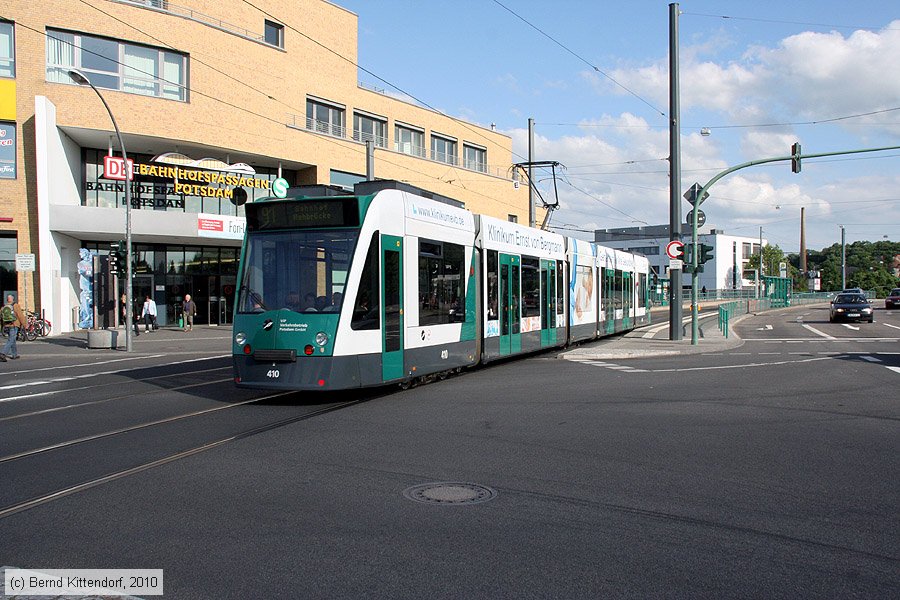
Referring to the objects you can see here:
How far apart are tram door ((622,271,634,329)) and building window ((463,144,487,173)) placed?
23847 millimetres

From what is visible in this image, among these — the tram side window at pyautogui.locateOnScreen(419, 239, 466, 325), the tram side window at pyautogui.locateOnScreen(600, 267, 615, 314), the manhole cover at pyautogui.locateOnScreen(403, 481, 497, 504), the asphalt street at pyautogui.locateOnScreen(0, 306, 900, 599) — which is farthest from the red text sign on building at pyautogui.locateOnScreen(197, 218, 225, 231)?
the manhole cover at pyautogui.locateOnScreen(403, 481, 497, 504)

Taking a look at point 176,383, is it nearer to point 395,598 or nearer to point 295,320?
point 295,320

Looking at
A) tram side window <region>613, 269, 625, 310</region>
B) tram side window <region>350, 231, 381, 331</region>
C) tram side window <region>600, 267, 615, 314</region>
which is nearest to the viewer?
tram side window <region>350, 231, 381, 331</region>

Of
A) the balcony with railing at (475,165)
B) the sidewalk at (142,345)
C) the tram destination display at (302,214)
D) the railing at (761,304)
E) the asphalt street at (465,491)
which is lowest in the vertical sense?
the sidewalk at (142,345)

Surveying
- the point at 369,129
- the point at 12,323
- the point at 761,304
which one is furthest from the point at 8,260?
the point at 761,304

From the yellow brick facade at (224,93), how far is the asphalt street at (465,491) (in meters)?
21.0

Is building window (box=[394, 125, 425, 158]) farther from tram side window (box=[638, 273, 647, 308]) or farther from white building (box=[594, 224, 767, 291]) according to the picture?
white building (box=[594, 224, 767, 291])

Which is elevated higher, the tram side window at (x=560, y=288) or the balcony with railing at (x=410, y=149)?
the balcony with railing at (x=410, y=149)

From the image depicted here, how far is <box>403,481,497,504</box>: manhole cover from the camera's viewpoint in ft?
A: 20.0

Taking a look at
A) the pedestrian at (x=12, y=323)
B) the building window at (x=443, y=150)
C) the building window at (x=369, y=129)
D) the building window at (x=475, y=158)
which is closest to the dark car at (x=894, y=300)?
the building window at (x=475, y=158)

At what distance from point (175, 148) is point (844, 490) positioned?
3329cm

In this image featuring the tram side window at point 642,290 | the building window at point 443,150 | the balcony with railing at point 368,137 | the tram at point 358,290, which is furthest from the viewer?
the building window at point 443,150

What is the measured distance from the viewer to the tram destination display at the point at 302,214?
11133mm

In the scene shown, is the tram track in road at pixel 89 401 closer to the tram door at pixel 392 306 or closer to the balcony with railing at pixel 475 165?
the tram door at pixel 392 306
